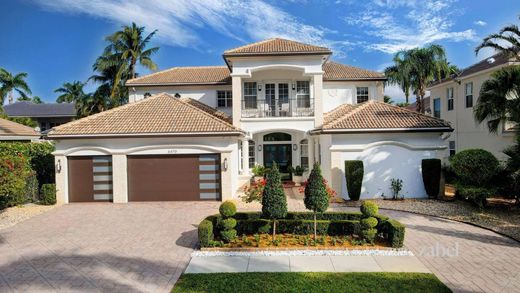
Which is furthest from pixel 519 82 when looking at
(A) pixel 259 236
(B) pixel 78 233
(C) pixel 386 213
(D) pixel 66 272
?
(B) pixel 78 233

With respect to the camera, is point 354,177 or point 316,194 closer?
point 316,194

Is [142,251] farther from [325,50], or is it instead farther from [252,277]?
[325,50]

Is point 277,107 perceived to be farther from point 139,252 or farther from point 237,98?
point 139,252

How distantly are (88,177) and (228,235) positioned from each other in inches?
426

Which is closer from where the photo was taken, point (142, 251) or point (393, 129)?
point (142, 251)

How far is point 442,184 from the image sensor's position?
16547mm

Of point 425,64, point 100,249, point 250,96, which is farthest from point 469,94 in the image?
point 100,249

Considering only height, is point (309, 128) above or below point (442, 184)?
above

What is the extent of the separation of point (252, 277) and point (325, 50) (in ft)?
50.2

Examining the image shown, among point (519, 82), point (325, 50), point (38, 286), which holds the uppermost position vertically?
point (325, 50)

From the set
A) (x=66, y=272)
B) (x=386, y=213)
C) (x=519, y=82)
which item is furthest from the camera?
(x=386, y=213)

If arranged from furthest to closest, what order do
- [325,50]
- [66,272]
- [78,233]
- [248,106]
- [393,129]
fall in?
[248,106] → [325,50] → [393,129] → [78,233] → [66,272]

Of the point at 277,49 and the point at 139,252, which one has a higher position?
the point at 277,49

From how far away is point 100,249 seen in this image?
9.70 meters
